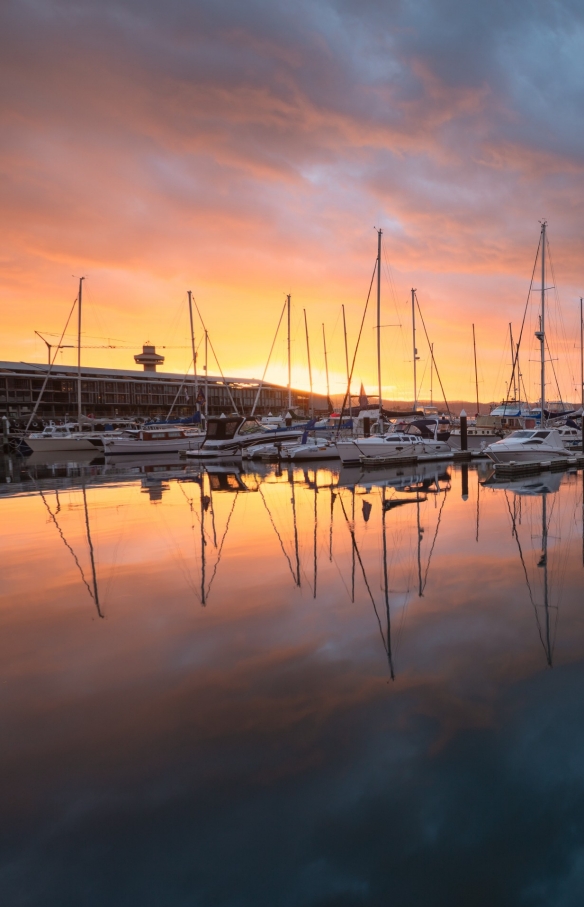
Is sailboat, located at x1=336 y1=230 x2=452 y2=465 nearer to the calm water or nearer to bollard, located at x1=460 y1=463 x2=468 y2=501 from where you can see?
bollard, located at x1=460 y1=463 x2=468 y2=501

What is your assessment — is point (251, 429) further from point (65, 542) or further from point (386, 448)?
point (65, 542)

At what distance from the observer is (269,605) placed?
33.6ft

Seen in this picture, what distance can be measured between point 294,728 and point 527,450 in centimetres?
3143

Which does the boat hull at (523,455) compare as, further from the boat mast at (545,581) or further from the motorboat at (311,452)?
the boat mast at (545,581)

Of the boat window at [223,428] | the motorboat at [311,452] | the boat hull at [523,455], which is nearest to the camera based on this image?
the boat hull at [523,455]

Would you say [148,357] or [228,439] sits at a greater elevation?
[148,357]

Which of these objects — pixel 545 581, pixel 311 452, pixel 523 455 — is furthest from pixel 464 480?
pixel 545 581

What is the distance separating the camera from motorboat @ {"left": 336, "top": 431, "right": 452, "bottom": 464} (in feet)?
121

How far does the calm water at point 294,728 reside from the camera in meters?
4.51

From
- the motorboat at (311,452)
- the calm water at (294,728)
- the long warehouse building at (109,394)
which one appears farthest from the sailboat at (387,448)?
the long warehouse building at (109,394)

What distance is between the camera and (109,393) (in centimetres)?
12494

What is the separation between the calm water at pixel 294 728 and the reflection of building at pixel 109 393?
283 feet

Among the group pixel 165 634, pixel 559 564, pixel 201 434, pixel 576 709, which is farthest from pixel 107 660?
pixel 201 434

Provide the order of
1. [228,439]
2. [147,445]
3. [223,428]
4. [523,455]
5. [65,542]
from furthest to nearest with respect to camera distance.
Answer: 1. [147,445]
2. [223,428]
3. [228,439]
4. [523,455]
5. [65,542]
